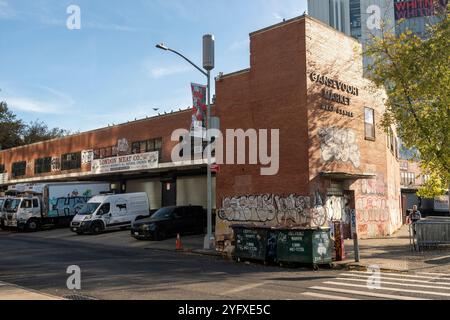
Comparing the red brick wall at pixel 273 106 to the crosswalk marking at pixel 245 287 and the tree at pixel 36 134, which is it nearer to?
the crosswalk marking at pixel 245 287

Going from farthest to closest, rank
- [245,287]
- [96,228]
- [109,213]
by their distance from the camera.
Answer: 1. [109,213]
2. [96,228]
3. [245,287]

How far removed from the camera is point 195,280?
11.7 metres

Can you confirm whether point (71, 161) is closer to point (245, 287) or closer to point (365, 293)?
point (245, 287)

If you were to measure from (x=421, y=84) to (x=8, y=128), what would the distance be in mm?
53592

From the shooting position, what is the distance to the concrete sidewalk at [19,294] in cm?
887

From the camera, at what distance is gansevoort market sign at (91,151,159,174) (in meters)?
32.5

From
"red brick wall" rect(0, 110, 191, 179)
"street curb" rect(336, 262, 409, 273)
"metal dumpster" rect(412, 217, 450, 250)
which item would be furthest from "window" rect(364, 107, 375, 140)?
"red brick wall" rect(0, 110, 191, 179)

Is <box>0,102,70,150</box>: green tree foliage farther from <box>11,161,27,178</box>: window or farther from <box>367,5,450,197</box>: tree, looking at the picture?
<box>367,5,450,197</box>: tree

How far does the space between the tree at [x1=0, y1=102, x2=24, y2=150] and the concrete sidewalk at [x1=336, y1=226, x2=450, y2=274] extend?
50.2 metres

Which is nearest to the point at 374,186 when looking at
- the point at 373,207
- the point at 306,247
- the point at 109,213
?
the point at 373,207

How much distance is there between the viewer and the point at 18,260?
53.2ft

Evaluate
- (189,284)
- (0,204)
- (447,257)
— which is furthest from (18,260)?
(0,204)

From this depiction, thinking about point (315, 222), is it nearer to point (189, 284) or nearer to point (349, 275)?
point (349, 275)

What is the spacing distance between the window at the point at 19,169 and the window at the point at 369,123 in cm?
3737
